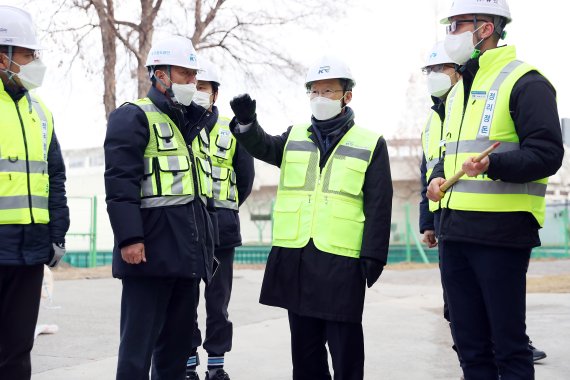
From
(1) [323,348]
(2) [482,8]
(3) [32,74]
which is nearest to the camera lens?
(2) [482,8]

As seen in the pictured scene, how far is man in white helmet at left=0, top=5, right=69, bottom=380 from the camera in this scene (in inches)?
176

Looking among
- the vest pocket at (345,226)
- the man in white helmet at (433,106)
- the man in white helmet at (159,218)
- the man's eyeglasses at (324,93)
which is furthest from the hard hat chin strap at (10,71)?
the man in white helmet at (433,106)

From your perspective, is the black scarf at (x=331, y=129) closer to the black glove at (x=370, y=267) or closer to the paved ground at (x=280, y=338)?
the black glove at (x=370, y=267)

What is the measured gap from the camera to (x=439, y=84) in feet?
20.0

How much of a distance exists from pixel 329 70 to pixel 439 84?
1.48 m

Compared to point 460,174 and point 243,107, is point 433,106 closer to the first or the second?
point 243,107

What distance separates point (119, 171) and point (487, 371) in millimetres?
A: 2152

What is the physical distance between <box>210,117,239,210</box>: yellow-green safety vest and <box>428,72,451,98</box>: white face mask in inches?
59.8

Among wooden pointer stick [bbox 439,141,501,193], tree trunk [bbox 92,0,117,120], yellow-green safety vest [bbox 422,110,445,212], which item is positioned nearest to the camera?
wooden pointer stick [bbox 439,141,501,193]

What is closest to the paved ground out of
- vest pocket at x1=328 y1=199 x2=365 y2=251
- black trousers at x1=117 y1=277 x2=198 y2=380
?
black trousers at x1=117 y1=277 x2=198 y2=380

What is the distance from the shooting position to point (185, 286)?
15.7 ft

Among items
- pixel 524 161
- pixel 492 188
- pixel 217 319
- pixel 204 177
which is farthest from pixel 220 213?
pixel 524 161

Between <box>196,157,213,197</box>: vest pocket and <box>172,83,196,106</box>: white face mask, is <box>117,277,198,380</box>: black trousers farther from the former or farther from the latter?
<box>172,83,196,106</box>: white face mask

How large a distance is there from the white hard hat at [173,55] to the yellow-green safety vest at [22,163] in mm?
742
